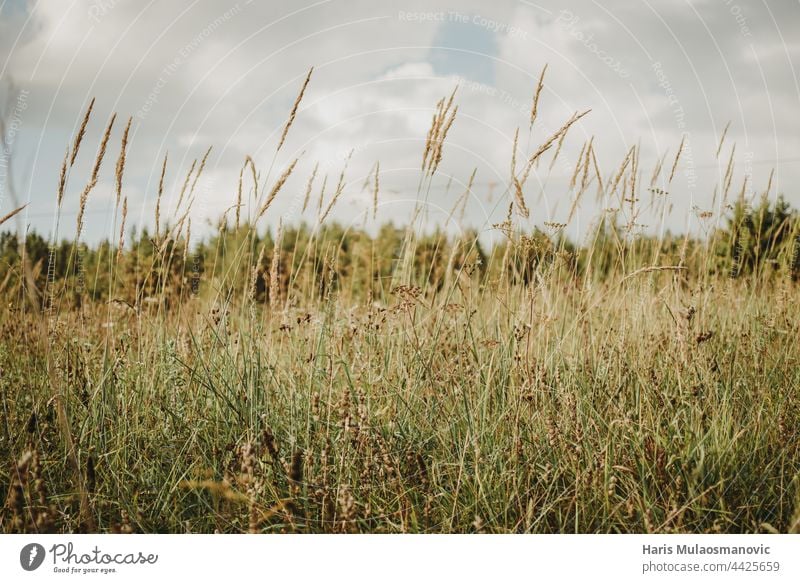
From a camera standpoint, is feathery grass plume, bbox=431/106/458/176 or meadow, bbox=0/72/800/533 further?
feathery grass plume, bbox=431/106/458/176

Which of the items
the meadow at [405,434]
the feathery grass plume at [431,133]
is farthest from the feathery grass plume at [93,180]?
the feathery grass plume at [431,133]

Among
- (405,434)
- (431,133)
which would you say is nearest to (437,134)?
(431,133)

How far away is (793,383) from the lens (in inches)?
81.0

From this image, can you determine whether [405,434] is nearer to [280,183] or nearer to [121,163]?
[280,183]

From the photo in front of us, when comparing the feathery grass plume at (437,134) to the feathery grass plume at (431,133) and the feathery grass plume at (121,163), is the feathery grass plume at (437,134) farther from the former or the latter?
A: the feathery grass plume at (121,163)

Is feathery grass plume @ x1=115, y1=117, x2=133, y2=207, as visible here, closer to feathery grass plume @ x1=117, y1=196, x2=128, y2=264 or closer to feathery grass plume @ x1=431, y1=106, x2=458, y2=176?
feathery grass plume @ x1=117, y1=196, x2=128, y2=264

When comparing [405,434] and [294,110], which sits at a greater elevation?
[294,110]

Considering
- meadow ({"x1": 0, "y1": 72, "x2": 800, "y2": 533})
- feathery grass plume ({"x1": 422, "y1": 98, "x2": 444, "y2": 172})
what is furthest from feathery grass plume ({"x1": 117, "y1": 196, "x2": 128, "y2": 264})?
feathery grass plume ({"x1": 422, "y1": 98, "x2": 444, "y2": 172})

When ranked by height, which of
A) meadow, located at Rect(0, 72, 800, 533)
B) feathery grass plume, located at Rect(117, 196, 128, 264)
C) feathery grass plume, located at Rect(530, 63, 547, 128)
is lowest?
meadow, located at Rect(0, 72, 800, 533)

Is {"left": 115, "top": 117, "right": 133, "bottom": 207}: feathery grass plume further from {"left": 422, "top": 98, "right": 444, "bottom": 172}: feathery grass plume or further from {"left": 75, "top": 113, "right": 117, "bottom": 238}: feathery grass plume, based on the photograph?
{"left": 422, "top": 98, "right": 444, "bottom": 172}: feathery grass plume

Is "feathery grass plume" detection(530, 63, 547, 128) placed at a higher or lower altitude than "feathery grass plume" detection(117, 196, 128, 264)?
higher

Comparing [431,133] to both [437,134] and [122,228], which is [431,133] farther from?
[122,228]

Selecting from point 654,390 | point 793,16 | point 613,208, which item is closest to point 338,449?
point 654,390
